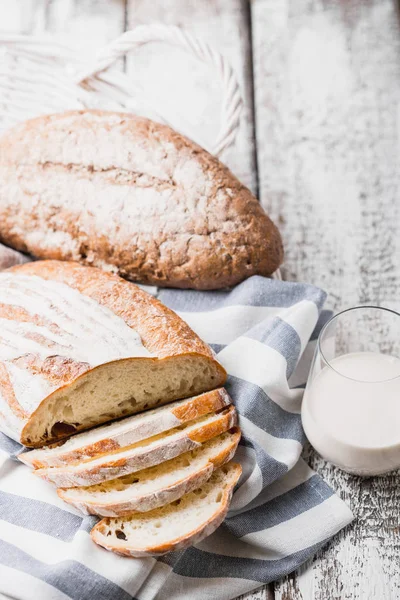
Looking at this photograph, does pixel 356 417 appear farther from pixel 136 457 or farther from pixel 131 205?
pixel 131 205

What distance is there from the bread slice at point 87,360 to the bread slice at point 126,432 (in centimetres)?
4

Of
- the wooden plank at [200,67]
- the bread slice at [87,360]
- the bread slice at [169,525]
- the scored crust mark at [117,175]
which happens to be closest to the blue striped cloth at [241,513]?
the bread slice at [169,525]

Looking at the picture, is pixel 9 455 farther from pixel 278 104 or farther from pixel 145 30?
pixel 278 104

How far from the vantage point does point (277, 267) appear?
2623 millimetres

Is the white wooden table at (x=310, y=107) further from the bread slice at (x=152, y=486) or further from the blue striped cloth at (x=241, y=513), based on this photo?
the bread slice at (x=152, y=486)

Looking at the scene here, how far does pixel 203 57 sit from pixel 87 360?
1.33 meters

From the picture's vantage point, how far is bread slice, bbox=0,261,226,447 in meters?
2.09

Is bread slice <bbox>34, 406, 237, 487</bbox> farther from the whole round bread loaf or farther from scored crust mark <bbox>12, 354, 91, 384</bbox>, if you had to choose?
the whole round bread loaf

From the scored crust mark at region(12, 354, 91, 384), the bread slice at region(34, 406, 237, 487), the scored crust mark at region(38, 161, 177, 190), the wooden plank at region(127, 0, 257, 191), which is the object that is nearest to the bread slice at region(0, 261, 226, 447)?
the scored crust mark at region(12, 354, 91, 384)

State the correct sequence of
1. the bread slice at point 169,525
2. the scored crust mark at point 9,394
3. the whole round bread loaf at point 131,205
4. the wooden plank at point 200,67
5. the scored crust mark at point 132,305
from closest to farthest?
the bread slice at point 169,525, the scored crust mark at point 9,394, the scored crust mark at point 132,305, the whole round bread loaf at point 131,205, the wooden plank at point 200,67

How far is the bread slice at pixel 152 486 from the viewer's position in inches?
77.7

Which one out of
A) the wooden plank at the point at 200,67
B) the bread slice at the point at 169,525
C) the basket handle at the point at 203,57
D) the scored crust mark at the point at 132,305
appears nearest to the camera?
the bread slice at the point at 169,525

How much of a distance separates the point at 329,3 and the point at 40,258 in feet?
6.44

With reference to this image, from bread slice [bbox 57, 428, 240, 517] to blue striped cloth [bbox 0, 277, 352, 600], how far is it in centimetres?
7
